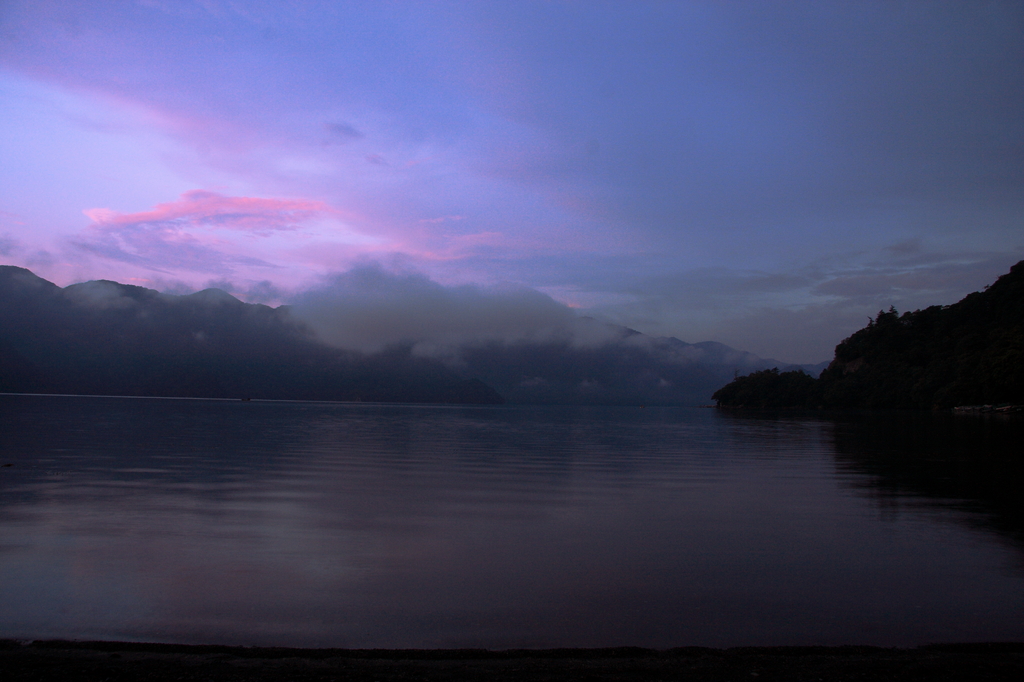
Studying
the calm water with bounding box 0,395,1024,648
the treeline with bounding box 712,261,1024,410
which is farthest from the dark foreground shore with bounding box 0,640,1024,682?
the treeline with bounding box 712,261,1024,410

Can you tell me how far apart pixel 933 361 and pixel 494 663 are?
165 m

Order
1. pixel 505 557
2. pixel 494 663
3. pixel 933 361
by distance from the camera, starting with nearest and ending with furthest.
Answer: pixel 494 663, pixel 505 557, pixel 933 361

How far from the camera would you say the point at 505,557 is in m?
11.1

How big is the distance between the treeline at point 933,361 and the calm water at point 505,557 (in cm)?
9880

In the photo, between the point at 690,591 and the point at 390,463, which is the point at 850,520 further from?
the point at 390,463

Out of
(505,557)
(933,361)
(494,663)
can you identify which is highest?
(933,361)

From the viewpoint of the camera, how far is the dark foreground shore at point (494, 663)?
5922 millimetres

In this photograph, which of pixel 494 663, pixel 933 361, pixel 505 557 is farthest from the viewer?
pixel 933 361

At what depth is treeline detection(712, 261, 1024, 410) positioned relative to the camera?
102 meters

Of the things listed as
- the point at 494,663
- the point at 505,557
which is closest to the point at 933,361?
the point at 505,557

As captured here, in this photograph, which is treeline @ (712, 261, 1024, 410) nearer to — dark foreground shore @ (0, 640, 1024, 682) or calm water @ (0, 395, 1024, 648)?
calm water @ (0, 395, 1024, 648)

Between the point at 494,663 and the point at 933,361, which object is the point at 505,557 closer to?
the point at 494,663

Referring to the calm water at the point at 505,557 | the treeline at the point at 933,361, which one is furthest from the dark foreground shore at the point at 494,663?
the treeline at the point at 933,361

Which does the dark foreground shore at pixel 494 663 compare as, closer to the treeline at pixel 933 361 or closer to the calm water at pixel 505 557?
the calm water at pixel 505 557
